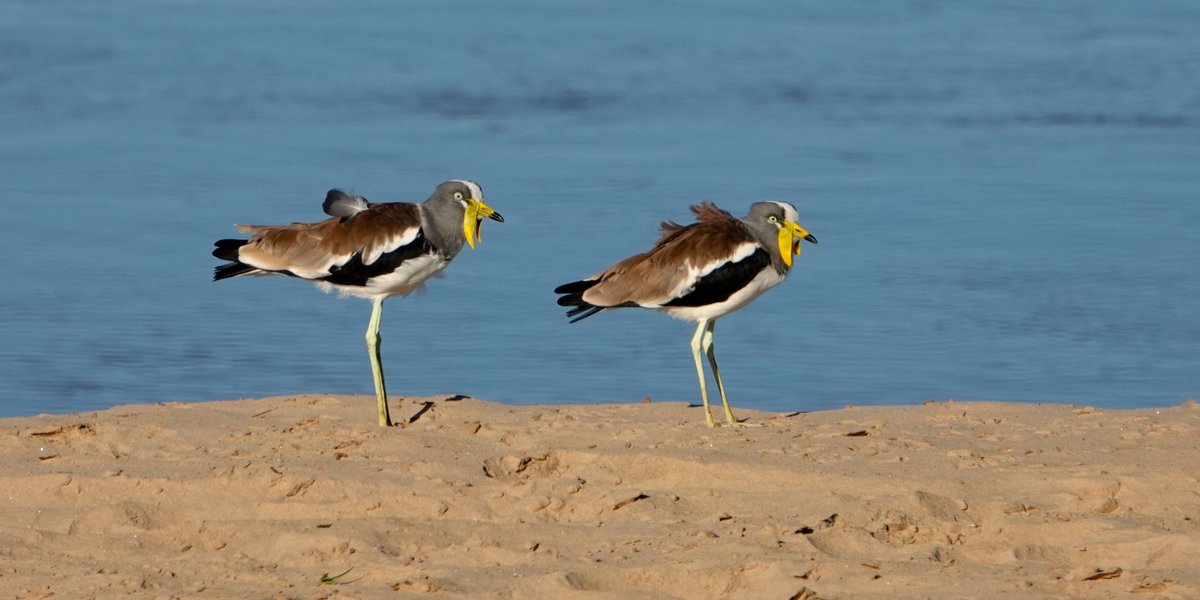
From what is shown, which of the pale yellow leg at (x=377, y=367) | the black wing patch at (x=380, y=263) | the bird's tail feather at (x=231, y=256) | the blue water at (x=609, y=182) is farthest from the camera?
the blue water at (x=609, y=182)

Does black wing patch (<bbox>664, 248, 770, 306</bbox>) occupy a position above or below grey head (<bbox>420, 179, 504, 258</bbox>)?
below

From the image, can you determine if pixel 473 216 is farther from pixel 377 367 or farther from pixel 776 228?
pixel 776 228

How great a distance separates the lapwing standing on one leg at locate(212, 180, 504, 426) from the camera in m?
10.1

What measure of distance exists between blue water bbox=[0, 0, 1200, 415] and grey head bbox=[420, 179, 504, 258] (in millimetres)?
1316

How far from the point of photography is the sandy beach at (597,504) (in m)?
6.74

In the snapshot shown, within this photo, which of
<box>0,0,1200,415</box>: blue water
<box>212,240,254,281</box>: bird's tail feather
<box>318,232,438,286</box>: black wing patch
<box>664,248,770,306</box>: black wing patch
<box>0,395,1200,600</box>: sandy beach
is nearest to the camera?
<box>0,395,1200,600</box>: sandy beach

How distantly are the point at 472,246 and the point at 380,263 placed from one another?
52cm

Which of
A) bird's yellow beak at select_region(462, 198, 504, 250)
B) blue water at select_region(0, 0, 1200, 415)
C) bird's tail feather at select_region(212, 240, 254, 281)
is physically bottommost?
blue water at select_region(0, 0, 1200, 415)

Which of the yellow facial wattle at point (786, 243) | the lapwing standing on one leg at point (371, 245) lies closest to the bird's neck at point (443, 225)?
the lapwing standing on one leg at point (371, 245)

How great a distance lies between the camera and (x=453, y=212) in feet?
33.9

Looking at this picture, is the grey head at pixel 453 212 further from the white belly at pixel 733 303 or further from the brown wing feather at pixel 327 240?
the white belly at pixel 733 303

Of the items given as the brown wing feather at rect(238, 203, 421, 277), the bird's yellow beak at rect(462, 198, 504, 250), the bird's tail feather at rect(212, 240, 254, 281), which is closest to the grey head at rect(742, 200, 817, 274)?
the bird's yellow beak at rect(462, 198, 504, 250)

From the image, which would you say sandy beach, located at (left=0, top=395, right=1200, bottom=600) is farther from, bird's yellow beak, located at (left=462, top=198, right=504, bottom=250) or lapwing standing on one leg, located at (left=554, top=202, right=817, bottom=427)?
bird's yellow beak, located at (left=462, top=198, right=504, bottom=250)

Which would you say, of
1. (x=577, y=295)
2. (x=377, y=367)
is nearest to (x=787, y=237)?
(x=577, y=295)
